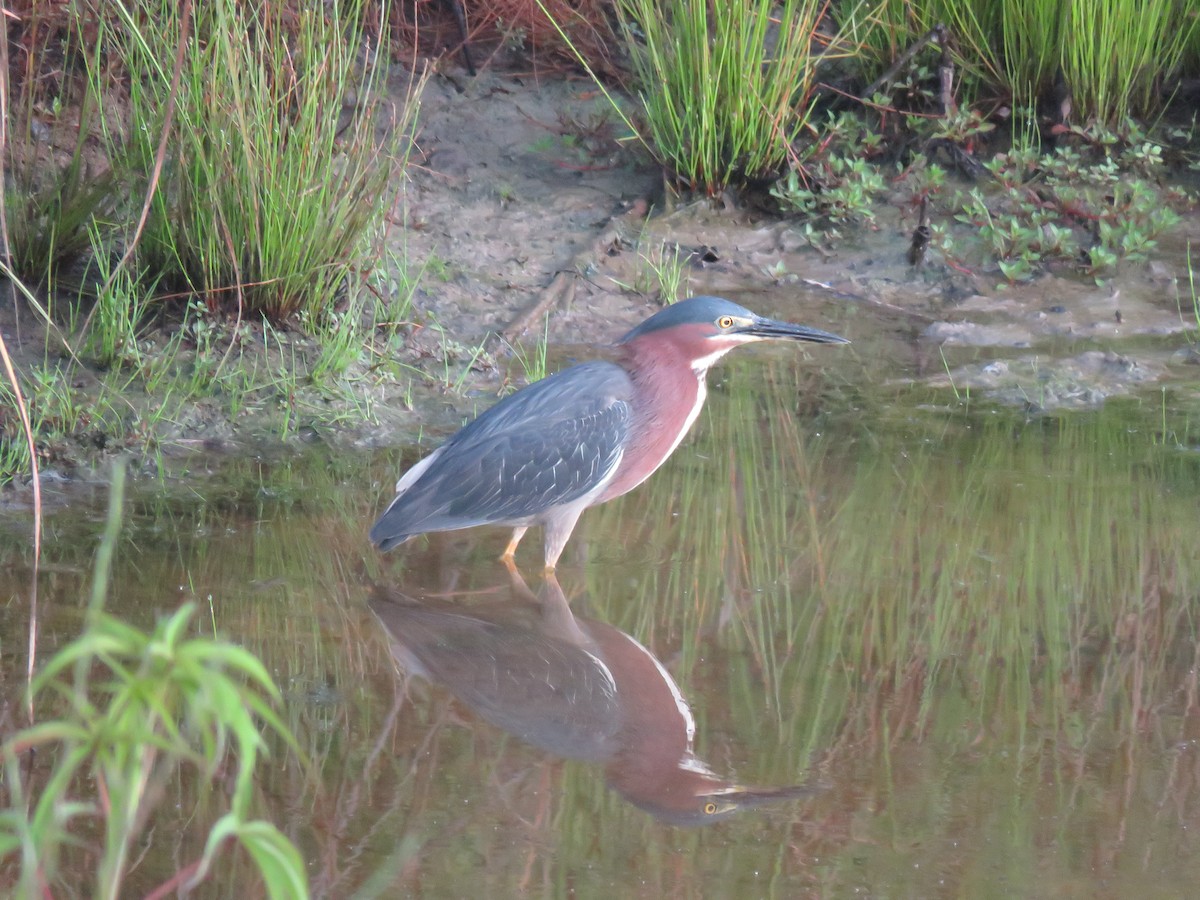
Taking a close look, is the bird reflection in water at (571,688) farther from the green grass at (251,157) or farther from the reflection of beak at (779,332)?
A: the green grass at (251,157)

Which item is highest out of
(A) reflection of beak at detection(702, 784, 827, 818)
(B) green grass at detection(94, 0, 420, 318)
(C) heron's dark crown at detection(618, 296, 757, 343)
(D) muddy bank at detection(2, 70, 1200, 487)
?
(B) green grass at detection(94, 0, 420, 318)

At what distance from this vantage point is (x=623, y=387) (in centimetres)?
423

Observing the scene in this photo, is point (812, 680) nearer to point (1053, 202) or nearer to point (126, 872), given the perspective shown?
point (126, 872)

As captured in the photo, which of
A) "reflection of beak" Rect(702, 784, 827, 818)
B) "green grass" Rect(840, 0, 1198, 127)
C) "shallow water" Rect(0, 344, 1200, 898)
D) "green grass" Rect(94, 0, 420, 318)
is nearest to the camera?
"shallow water" Rect(0, 344, 1200, 898)

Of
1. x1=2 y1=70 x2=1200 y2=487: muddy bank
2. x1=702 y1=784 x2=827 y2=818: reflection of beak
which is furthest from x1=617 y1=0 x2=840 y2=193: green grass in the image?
x1=702 y1=784 x2=827 y2=818: reflection of beak

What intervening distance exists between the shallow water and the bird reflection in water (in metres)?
0.01

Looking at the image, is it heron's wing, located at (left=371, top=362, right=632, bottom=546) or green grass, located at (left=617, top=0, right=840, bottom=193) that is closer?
heron's wing, located at (left=371, top=362, right=632, bottom=546)

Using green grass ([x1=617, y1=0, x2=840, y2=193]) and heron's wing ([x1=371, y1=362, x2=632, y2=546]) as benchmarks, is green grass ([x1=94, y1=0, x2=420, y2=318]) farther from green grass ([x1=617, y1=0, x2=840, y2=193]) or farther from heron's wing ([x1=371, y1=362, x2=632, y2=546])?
green grass ([x1=617, y1=0, x2=840, y2=193])

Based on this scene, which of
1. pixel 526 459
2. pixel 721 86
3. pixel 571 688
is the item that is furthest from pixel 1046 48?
pixel 571 688

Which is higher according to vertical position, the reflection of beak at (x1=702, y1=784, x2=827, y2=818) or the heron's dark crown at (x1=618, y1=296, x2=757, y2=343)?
the heron's dark crown at (x1=618, y1=296, x2=757, y2=343)

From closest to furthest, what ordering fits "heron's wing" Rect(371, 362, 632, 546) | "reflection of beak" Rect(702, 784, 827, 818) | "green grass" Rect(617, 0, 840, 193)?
1. "reflection of beak" Rect(702, 784, 827, 818)
2. "heron's wing" Rect(371, 362, 632, 546)
3. "green grass" Rect(617, 0, 840, 193)

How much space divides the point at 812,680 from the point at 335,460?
6.55 feet

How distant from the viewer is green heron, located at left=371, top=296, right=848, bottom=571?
4.02m

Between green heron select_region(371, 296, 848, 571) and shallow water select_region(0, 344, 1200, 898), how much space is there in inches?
6.9
